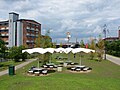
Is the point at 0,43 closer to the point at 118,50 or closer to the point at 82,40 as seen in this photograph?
the point at 82,40

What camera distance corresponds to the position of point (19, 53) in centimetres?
4234

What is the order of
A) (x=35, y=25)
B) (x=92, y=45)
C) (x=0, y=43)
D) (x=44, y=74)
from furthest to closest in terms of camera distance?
(x=35, y=25)
(x=92, y=45)
(x=0, y=43)
(x=44, y=74)

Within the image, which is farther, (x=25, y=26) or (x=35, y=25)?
(x=35, y=25)

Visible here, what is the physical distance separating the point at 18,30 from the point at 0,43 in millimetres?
53770

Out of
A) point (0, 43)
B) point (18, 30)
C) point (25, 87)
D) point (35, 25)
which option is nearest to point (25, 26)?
point (18, 30)

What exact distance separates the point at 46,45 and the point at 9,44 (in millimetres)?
55280

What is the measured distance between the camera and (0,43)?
106 ft

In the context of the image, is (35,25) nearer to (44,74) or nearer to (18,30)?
(18,30)

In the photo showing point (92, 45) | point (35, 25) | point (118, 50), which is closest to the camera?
point (92, 45)

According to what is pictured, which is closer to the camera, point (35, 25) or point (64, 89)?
point (64, 89)

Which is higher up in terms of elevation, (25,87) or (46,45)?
(46,45)

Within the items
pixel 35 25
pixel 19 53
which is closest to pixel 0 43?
pixel 19 53

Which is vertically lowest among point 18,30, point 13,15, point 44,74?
point 44,74

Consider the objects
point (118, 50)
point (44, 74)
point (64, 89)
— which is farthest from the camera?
point (118, 50)
